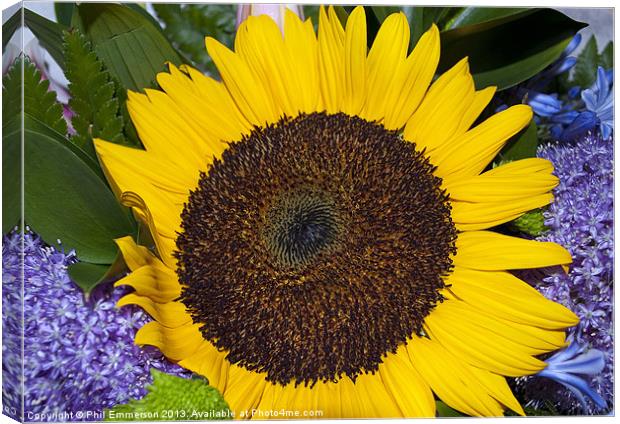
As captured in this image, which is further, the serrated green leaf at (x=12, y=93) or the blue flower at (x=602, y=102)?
the blue flower at (x=602, y=102)

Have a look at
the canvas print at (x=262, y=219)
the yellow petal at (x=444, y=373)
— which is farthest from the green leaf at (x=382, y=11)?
the yellow petal at (x=444, y=373)

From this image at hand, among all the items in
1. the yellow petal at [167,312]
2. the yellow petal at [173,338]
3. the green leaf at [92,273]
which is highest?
the green leaf at [92,273]

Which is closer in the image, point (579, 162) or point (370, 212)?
point (370, 212)

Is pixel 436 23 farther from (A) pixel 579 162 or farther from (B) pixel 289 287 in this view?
(B) pixel 289 287

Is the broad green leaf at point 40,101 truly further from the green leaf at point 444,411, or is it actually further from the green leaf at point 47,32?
the green leaf at point 444,411

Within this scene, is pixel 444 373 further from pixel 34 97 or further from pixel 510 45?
pixel 34 97

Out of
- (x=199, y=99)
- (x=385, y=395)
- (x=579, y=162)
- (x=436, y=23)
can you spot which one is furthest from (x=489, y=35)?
(x=385, y=395)
